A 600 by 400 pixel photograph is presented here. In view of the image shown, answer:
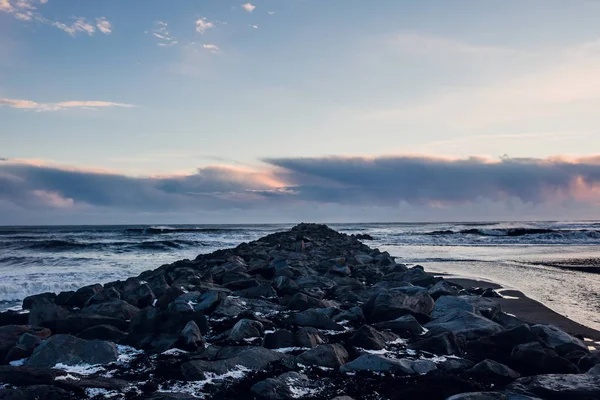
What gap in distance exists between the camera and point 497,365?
3.76 metres

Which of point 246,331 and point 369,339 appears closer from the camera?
point 369,339

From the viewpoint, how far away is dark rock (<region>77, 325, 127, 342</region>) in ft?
15.9

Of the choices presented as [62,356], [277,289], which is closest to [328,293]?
[277,289]

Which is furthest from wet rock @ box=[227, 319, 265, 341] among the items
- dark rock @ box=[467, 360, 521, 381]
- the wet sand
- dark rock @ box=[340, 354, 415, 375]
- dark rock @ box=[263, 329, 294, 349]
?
the wet sand

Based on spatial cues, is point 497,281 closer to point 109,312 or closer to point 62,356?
point 109,312

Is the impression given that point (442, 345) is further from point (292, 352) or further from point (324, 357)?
point (292, 352)

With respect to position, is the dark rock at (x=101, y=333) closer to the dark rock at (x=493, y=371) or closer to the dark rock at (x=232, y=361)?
the dark rock at (x=232, y=361)

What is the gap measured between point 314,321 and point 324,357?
1400 millimetres

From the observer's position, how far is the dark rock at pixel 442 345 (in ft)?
14.5

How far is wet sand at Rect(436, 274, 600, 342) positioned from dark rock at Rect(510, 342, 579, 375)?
1.85 meters

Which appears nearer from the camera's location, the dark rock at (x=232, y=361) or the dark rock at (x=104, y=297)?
the dark rock at (x=232, y=361)

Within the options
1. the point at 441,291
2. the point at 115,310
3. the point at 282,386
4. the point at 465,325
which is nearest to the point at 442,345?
the point at 465,325

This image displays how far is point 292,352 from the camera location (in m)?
4.32

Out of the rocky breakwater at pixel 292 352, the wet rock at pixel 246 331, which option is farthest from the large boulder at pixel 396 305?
the wet rock at pixel 246 331
